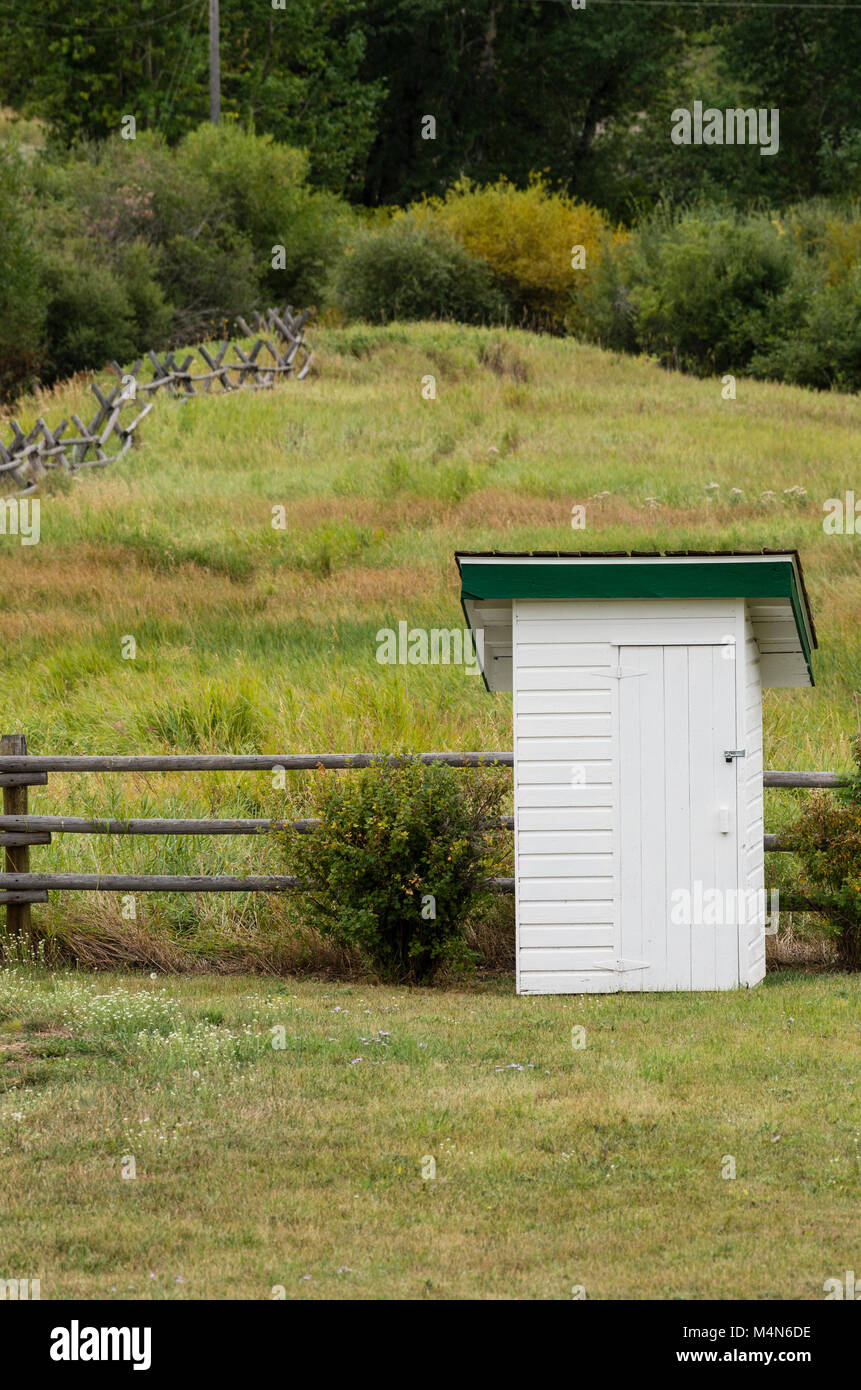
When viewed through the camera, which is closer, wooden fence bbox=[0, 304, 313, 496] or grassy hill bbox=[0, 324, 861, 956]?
grassy hill bbox=[0, 324, 861, 956]

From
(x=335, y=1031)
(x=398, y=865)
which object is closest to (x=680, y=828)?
(x=398, y=865)

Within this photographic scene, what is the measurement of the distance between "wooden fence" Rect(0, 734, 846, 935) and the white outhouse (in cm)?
80

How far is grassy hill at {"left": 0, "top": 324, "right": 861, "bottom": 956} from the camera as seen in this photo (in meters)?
13.2

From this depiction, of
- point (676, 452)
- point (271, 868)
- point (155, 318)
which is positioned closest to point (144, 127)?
point (155, 318)

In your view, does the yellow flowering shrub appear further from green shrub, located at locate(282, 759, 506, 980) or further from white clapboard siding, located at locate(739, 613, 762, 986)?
green shrub, located at locate(282, 759, 506, 980)

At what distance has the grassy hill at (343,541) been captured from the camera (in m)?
13.2

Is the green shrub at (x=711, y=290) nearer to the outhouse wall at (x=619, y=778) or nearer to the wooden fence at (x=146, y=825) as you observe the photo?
the wooden fence at (x=146, y=825)

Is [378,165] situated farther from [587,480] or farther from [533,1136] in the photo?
[533,1136]

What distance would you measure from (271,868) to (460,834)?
5.65 ft

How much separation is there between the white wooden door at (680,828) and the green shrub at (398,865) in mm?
959

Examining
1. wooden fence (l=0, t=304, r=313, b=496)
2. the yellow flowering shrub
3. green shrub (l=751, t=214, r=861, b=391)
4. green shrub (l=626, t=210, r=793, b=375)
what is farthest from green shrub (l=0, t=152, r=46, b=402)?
green shrub (l=751, t=214, r=861, b=391)

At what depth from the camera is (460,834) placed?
973 centimetres

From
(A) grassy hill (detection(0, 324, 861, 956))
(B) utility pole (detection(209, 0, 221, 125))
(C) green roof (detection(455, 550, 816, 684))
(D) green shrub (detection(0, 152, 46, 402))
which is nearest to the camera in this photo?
(C) green roof (detection(455, 550, 816, 684))

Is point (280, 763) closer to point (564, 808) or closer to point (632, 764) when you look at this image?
point (564, 808)
